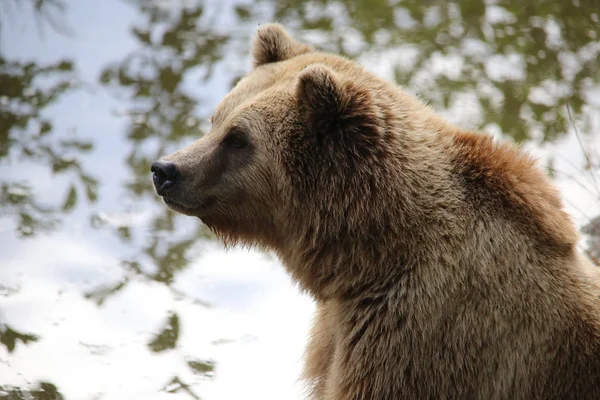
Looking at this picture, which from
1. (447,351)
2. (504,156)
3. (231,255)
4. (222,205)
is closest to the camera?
(447,351)

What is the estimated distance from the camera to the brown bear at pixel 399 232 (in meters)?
3.53

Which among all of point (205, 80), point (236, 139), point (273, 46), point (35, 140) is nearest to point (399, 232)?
point (236, 139)

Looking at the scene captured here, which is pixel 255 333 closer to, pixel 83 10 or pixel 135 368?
pixel 135 368

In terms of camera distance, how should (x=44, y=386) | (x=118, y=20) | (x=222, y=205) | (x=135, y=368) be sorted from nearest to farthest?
(x=222, y=205) < (x=44, y=386) < (x=135, y=368) < (x=118, y=20)

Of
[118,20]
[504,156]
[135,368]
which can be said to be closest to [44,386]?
[135,368]

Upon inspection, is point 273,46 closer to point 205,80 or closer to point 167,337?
point 167,337

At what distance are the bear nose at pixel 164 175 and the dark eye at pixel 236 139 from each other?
0.31 m

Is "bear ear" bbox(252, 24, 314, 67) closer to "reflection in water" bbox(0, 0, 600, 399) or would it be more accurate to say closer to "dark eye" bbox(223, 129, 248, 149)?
"dark eye" bbox(223, 129, 248, 149)

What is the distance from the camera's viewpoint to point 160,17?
961 cm

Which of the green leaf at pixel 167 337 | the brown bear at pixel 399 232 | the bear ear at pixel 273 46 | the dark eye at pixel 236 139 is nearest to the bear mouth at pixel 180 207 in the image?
the brown bear at pixel 399 232

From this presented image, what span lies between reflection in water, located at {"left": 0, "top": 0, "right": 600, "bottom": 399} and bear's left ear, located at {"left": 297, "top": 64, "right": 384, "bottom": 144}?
2536 millimetres

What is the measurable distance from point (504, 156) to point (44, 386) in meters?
3.26

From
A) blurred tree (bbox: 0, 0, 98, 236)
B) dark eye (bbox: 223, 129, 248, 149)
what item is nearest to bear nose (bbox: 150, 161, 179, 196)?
dark eye (bbox: 223, 129, 248, 149)

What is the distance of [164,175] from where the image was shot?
393 centimetres
